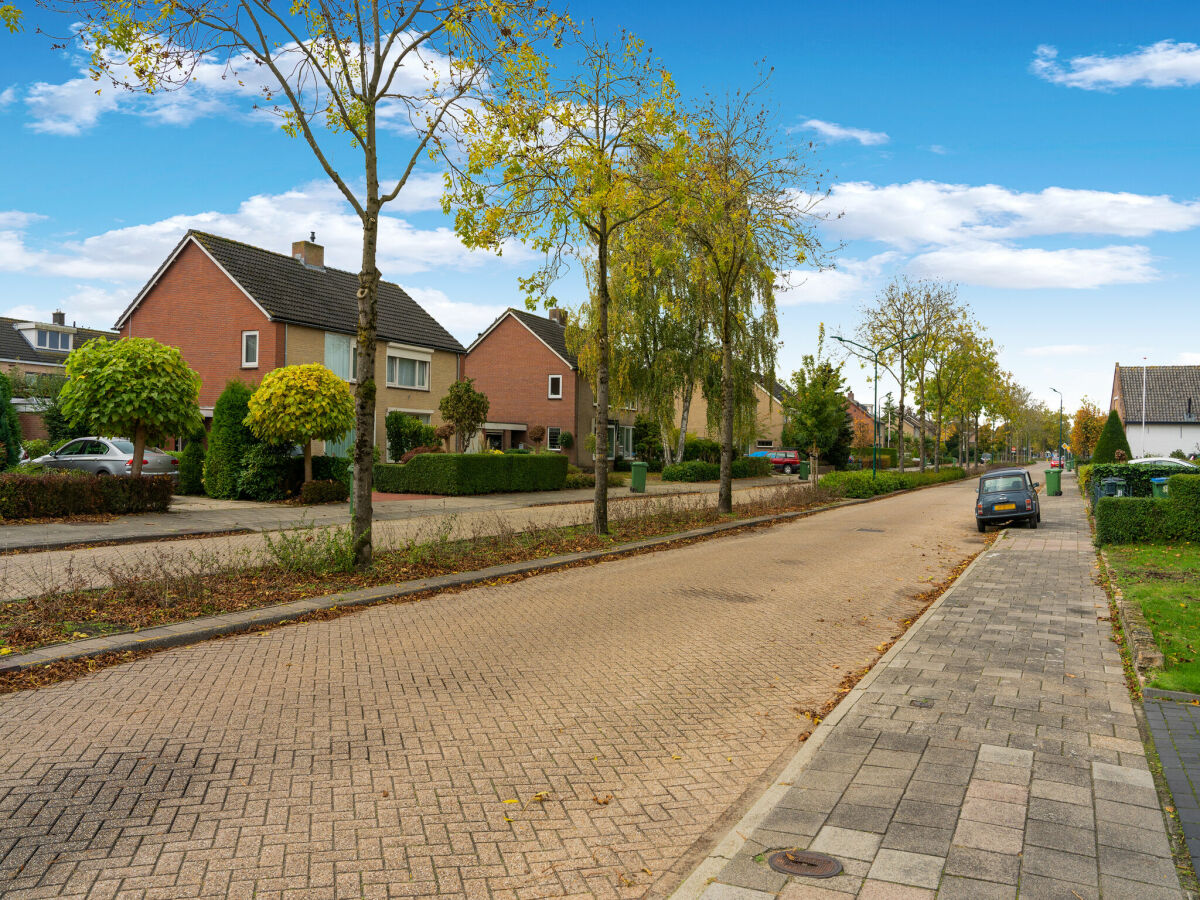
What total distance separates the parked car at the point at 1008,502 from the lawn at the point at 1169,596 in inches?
177

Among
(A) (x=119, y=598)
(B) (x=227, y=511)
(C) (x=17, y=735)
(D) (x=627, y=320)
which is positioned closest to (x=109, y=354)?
(B) (x=227, y=511)

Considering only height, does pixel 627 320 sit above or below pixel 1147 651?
above

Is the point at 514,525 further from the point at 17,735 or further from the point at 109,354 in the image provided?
the point at 17,735

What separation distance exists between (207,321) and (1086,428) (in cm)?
6305

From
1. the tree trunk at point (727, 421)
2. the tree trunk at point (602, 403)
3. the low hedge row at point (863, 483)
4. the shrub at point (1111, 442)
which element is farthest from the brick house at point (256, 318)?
the shrub at point (1111, 442)

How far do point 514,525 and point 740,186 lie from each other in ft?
30.0

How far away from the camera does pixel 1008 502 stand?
737 inches

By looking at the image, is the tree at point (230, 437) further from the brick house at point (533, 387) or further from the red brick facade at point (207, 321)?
the brick house at point (533, 387)

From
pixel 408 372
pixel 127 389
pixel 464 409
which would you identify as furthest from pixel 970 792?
pixel 408 372

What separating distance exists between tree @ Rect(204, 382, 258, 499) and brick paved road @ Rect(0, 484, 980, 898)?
1441 centimetres

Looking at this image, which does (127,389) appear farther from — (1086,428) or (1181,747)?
(1086,428)

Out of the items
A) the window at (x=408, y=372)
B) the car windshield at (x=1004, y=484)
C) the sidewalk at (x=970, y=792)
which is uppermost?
the window at (x=408, y=372)

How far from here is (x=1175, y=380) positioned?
210ft

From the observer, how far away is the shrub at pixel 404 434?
103 feet
